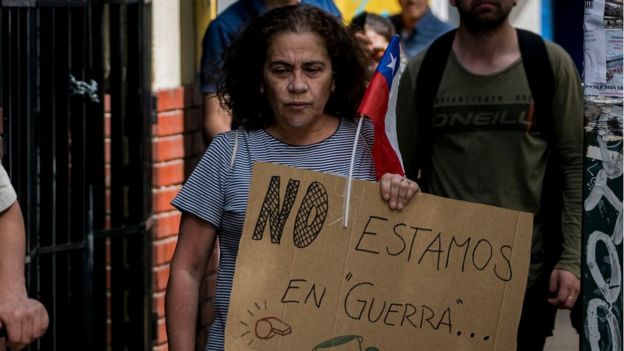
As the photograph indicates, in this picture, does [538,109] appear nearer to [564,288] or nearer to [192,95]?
[564,288]

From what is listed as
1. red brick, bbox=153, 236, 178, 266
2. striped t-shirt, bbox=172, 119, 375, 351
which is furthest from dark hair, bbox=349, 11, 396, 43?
striped t-shirt, bbox=172, 119, 375, 351

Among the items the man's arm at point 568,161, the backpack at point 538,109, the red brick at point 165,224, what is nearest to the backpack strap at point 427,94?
the backpack at point 538,109

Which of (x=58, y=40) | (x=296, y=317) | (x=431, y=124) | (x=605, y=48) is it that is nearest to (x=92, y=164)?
(x=58, y=40)

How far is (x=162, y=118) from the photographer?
7117 mm

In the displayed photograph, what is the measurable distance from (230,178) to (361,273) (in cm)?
46

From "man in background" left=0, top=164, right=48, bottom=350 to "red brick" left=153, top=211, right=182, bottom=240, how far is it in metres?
2.90

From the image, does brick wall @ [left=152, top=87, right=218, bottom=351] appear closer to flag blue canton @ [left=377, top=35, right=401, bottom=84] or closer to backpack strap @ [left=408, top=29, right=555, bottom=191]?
backpack strap @ [left=408, top=29, right=555, bottom=191]

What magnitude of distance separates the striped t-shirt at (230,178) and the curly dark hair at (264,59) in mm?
130

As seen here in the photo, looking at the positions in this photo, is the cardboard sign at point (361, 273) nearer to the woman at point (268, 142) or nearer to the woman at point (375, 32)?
the woman at point (268, 142)

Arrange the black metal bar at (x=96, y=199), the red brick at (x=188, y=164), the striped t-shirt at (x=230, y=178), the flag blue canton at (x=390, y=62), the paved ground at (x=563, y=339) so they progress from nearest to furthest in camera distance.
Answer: the striped t-shirt at (x=230, y=178) < the flag blue canton at (x=390, y=62) < the black metal bar at (x=96, y=199) < the red brick at (x=188, y=164) < the paved ground at (x=563, y=339)

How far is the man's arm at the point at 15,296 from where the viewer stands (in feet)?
13.0

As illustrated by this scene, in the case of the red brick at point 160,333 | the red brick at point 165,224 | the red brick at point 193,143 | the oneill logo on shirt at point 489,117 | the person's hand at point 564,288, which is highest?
the oneill logo on shirt at point 489,117

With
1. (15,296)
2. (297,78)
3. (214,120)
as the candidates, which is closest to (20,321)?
(15,296)

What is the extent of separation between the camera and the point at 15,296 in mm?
4078
